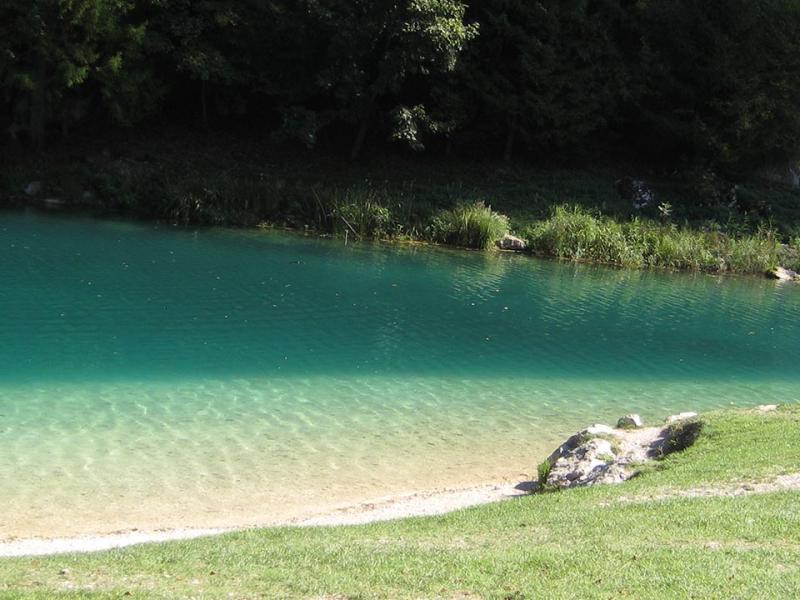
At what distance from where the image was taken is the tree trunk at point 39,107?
103ft

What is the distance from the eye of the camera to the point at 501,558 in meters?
5.60

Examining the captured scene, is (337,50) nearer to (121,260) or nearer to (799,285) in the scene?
(121,260)

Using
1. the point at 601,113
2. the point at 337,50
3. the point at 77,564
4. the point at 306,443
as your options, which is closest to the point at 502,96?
the point at 601,113

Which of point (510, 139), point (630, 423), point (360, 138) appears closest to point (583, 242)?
point (510, 139)

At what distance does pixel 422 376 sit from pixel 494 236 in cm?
1557

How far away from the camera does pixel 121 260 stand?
21.1m

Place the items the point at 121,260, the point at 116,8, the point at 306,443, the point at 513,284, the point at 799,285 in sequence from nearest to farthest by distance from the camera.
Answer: the point at 306,443, the point at 121,260, the point at 513,284, the point at 799,285, the point at 116,8

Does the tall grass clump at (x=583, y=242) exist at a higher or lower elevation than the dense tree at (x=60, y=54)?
lower

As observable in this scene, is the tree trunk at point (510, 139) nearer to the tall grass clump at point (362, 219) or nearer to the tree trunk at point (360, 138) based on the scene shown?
the tree trunk at point (360, 138)

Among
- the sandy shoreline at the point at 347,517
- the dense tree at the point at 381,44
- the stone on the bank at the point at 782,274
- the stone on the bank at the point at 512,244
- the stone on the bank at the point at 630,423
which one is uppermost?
the dense tree at the point at 381,44

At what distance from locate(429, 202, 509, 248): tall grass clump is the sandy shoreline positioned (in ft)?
64.0

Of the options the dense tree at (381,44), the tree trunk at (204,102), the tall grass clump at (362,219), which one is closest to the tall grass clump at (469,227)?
the tall grass clump at (362,219)

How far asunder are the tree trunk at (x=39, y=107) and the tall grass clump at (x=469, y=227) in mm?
15370

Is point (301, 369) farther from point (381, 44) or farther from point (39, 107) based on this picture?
point (39, 107)
